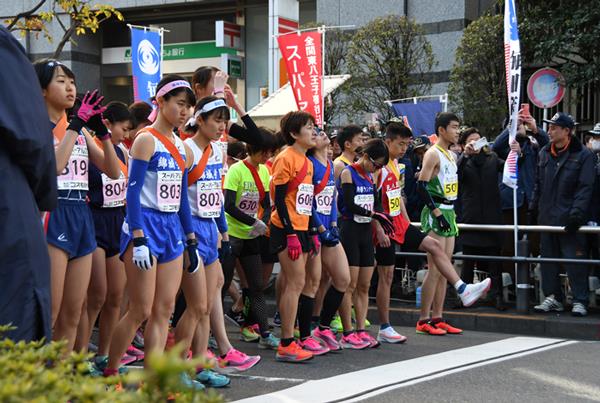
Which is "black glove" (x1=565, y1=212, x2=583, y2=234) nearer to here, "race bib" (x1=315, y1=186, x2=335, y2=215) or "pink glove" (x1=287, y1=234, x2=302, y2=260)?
"race bib" (x1=315, y1=186, x2=335, y2=215)

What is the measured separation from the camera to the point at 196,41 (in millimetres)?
30094

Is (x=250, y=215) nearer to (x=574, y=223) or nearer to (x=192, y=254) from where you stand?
(x=192, y=254)

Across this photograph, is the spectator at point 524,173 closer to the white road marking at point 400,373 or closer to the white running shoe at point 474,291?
the white road marking at point 400,373

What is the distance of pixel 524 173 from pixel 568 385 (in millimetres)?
5133

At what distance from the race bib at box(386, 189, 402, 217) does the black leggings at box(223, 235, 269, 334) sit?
1.39 m

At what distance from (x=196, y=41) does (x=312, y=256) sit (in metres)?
23.2

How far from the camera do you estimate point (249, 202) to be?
837cm

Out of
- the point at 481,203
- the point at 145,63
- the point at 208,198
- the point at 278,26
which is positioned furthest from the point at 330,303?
the point at 278,26

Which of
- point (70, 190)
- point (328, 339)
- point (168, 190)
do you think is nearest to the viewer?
point (168, 190)

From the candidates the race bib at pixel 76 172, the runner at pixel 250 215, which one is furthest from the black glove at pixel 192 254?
the runner at pixel 250 215

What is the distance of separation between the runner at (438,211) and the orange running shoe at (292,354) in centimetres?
192

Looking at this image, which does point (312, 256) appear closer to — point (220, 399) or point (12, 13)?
point (220, 399)

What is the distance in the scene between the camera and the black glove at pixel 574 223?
31.2 feet

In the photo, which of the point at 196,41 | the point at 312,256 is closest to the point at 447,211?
the point at 312,256
